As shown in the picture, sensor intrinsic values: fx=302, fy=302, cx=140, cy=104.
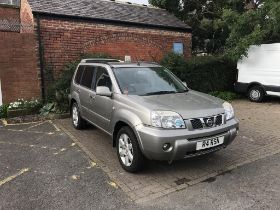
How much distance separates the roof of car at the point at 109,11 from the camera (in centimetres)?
1024

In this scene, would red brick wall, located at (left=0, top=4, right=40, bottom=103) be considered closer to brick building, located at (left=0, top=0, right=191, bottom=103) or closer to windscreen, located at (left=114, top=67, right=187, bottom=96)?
brick building, located at (left=0, top=0, right=191, bottom=103)

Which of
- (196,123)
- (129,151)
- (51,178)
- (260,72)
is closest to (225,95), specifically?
(260,72)

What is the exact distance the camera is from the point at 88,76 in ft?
21.9

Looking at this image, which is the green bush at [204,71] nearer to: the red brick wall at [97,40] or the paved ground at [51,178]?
the red brick wall at [97,40]

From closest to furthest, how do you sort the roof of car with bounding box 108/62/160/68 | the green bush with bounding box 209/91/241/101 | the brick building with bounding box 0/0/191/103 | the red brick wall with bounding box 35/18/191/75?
the roof of car with bounding box 108/62/160/68, the brick building with bounding box 0/0/191/103, the red brick wall with bounding box 35/18/191/75, the green bush with bounding box 209/91/241/101

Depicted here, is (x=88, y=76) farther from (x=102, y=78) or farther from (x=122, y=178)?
(x=122, y=178)

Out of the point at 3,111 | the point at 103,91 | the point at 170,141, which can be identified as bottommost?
the point at 3,111

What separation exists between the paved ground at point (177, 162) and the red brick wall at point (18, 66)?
97.5 inches

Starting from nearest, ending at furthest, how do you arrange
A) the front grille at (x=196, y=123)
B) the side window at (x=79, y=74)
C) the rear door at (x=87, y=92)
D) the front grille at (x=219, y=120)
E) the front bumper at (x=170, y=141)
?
the front bumper at (x=170, y=141) < the front grille at (x=196, y=123) < the front grille at (x=219, y=120) < the rear door at (x=87, y=92) < the side window at (x=79, y=74)

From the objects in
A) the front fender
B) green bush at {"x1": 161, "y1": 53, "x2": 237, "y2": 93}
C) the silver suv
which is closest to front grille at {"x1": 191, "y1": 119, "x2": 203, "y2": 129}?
the silver suv

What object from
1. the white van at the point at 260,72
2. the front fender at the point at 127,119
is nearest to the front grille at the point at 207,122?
the front fender at the point at 127,119

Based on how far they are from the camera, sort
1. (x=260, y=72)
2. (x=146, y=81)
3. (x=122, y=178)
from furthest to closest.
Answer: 1. (x=260, y=72)
2. (x=146, y=81)
3. (x=122, y=178)

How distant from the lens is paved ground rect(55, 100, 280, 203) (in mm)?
4449

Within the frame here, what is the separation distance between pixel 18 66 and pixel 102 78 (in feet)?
16.3
